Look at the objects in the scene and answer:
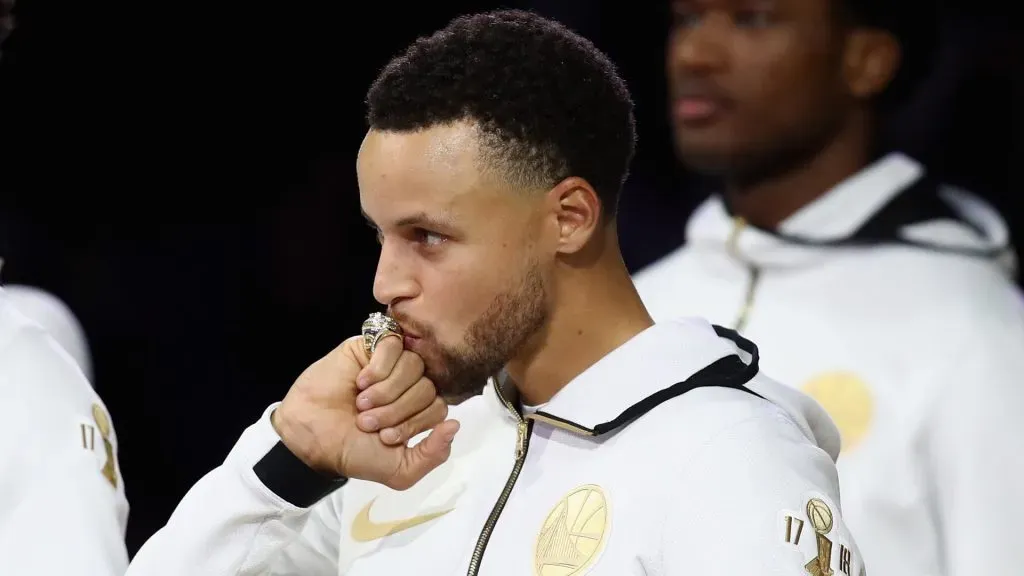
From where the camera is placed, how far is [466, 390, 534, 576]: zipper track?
2438 millimetres

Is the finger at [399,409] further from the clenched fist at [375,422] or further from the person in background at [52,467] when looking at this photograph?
the person in background at [52,467]

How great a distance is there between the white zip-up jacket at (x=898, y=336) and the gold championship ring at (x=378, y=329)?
4.52 ft

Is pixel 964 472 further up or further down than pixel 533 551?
further down

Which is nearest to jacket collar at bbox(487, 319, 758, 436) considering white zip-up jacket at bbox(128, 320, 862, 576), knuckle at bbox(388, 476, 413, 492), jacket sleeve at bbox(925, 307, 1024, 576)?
white zip-up jacket at bbox(128, 320, 862, 576)

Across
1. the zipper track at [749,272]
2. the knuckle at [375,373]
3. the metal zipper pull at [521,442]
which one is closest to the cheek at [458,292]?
the knuckle at [375,373]

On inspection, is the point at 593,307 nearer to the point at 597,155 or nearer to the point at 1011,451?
the point at 597,155

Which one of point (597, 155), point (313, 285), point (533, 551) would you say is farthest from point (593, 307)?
point (313, 285)

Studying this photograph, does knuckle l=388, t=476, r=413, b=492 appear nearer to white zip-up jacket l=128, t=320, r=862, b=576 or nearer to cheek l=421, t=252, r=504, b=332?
white zip-up jacket l=128, t=320, r=862, b=576

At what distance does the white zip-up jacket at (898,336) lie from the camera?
3357mm

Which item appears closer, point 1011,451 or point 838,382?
point 1011,451

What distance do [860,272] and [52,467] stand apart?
196cm

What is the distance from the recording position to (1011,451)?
3.35 meters

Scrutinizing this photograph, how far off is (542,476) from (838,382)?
1.33 metres

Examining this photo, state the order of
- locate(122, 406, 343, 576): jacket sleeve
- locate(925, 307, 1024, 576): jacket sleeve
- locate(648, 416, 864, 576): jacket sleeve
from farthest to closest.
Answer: locate(925, 307, 1024, 576): jacket sleeve → locate(122, 406, 343, 576): jacket sleeve → locate(648, 416, 864, 576): jacket sleeve
